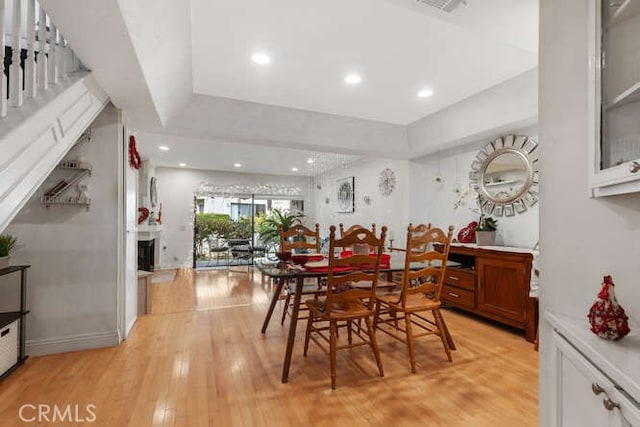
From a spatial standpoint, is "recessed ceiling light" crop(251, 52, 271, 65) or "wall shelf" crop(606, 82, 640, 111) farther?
"recessed ceiling light" crop(251, 52, 271, 65)

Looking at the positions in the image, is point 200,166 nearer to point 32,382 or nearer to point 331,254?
point 32,382

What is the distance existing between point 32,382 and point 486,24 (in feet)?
12.9

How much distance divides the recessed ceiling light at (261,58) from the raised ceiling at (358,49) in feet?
0.17

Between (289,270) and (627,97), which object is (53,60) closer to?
(289,270)

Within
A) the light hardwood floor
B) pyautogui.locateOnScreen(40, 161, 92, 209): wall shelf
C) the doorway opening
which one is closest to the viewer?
the light hardwood floor

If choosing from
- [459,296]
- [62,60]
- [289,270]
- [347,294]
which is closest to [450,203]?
[459,296]

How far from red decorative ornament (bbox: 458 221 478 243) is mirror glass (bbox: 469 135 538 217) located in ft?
0.87

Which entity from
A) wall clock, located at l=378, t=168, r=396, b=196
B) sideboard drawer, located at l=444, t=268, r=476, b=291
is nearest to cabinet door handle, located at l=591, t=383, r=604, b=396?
sideboard drawer, located at l=444, t=268, r=476, b=291

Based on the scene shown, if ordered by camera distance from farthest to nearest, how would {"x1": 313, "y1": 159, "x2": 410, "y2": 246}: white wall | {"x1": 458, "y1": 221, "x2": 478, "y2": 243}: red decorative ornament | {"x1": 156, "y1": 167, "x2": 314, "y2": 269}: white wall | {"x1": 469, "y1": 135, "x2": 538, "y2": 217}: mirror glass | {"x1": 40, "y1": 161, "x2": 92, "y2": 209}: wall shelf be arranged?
{"x1": 156, "y1": 167, "x2": 314, "y2": 269}: white wall → {"x1": 313, "y1": 159, "x2": 410, "y2": 246}: white wall → {"x1": 458, "y1": 221, "x2": 478, "y2": 243}: red decorative ornament → {"x1": 469, "y1": 135, "x2": 538, "y2": 217}: mirror glass → {"x1": 40, "y1": 161, "x2": 92, "y2": 209}: wall shelf

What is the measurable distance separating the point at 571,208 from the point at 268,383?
2.03 metres

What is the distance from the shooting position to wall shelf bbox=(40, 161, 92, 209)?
2541 mm

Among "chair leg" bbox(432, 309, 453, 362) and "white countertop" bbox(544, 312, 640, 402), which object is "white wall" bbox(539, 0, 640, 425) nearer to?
"white countertop" bbox(544, 312, 640, 402)

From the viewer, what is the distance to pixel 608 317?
0.91 m

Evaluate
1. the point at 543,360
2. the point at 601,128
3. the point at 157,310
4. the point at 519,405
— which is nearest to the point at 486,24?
the point at 601,128
